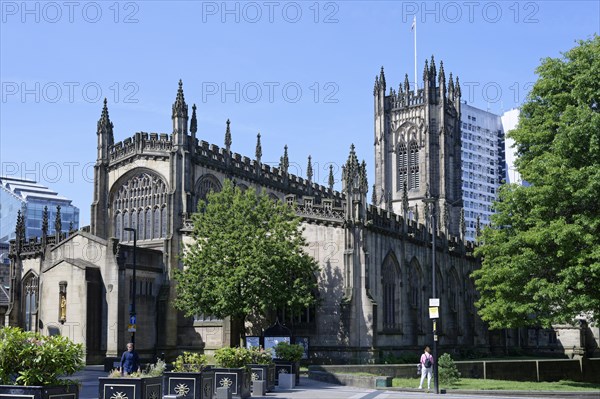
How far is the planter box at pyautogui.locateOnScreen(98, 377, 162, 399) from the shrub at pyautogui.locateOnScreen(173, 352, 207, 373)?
3.76 meters

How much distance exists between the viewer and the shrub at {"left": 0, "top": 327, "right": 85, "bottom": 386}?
62.3 ft

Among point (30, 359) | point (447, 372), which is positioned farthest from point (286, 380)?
point (30, 359)

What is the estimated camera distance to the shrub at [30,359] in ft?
62.3

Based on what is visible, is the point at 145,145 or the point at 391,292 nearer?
the point at 391,292

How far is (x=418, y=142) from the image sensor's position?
125000 mm

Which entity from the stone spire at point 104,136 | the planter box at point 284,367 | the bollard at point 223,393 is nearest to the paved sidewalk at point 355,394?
the planter box at point 284,367

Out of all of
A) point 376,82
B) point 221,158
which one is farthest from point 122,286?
point 376,82

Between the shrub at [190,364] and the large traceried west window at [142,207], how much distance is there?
3138cm

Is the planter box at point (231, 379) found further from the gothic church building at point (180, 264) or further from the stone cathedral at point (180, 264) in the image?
the gothic church building at point (180, 264)

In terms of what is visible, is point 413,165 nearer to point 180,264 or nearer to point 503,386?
point 180,264

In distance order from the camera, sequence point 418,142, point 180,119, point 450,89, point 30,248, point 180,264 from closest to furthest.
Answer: point 180,264 < point 180,119 < point 30,248 < point 418,142 < point 450,89

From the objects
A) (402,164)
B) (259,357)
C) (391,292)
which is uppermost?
(402,164)

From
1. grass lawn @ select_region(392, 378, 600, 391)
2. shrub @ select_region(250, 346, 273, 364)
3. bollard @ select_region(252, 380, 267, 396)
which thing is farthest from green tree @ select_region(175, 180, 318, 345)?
bollard @ select_region(252, 380, 267, 396)

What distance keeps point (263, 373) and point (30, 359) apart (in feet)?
43.0
